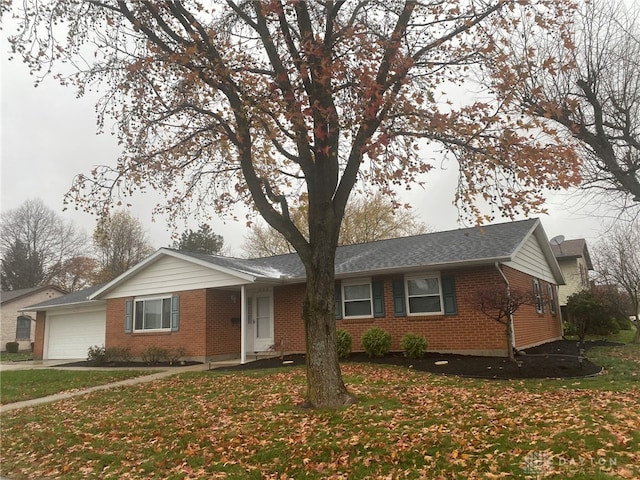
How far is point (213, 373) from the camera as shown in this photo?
1334cm

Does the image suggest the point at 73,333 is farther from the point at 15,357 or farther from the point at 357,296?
the point at 357,296

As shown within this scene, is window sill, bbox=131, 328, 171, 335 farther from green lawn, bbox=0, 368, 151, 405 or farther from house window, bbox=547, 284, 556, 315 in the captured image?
house window, bbox=547, 284, 556, 315

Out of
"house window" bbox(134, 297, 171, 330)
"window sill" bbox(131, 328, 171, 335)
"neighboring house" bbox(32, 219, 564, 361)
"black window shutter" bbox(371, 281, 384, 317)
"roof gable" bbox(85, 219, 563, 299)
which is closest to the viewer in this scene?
"roof gable" bbox(85, 219, 563, 299)

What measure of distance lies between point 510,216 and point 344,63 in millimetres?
3769

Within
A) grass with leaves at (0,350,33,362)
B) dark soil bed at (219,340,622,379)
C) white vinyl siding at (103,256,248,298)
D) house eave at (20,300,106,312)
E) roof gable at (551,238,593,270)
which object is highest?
roof gable at (551,238,593,270)

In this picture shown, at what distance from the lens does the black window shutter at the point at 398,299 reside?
48.5 ft

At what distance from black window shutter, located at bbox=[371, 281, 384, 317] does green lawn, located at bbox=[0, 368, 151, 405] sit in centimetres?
775

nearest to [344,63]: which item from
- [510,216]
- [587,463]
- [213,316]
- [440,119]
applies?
[440,119]

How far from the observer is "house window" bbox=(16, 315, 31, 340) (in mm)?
35344

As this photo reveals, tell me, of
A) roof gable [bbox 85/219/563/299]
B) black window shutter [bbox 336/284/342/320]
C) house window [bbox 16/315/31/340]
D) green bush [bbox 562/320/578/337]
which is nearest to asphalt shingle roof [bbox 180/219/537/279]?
roof gable [bbox 85/219/563/299]

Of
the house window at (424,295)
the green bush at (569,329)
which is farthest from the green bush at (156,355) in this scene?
the green bush at (569,329)

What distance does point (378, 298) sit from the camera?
15.3 meters

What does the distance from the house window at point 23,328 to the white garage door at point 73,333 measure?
13.8 m

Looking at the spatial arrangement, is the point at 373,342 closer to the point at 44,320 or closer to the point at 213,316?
the point at 213,316
